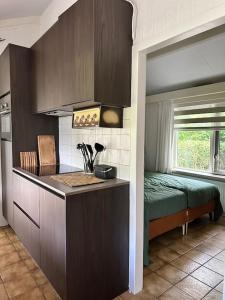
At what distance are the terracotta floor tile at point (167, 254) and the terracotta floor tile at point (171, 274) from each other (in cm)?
16

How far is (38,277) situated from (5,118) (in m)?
1.85

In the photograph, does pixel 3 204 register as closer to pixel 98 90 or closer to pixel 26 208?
pixel 26 208

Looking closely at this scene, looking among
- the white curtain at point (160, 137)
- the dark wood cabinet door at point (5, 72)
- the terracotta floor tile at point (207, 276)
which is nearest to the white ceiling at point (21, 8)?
the dark wood cabinet door at point (5, 72)

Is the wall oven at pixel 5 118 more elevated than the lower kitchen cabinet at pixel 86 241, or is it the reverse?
the wall oven at pixel 5 118

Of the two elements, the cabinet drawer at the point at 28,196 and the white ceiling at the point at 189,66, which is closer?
the cabinet drawer at the point at 28,196

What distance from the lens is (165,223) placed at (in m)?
2.50

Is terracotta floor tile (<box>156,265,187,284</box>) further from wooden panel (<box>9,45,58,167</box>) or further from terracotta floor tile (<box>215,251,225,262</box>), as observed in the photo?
wooden panel (<box>9,45,58,167</box>)

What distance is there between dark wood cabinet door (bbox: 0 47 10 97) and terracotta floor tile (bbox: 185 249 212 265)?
277cm

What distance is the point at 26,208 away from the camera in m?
2.11

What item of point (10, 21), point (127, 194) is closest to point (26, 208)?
point (127, 194)

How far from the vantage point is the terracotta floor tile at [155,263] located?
2104 millimetres

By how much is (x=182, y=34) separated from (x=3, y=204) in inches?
113

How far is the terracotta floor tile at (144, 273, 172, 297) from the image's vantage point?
1.77m

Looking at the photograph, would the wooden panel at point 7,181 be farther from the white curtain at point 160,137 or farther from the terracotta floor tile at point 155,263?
the white curtain at point 160,137
